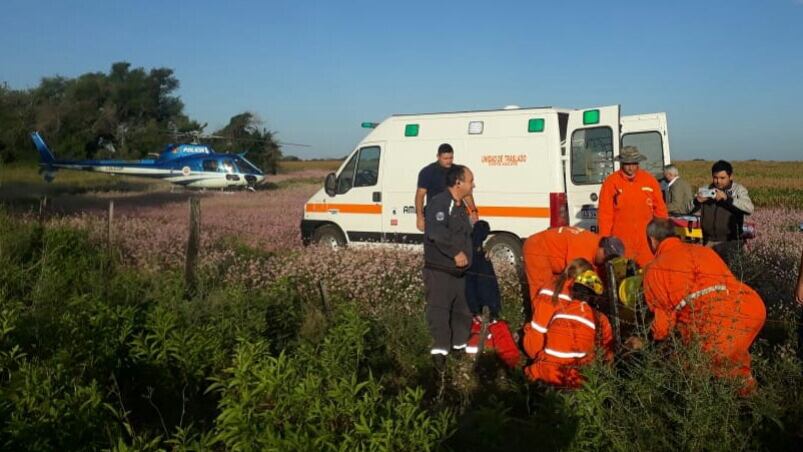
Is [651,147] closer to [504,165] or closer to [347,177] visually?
[504,165]

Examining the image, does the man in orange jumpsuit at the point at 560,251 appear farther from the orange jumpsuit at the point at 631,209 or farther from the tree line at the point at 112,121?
the tree line at the point at 112,121

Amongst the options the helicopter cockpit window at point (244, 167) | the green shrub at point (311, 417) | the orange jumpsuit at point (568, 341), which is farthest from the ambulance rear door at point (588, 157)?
the helicopter cockpit window at point (244, 167)

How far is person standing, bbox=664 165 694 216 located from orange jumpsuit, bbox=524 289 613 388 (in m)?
4.77

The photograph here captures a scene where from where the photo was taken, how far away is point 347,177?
39.4 feet

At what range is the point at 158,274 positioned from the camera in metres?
8.62

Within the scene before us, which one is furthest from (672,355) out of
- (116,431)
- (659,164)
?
(659,164)

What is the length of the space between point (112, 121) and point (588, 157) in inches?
2333

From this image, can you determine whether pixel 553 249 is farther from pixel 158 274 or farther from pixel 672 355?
pixel 158 274

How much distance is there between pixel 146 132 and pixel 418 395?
208ft

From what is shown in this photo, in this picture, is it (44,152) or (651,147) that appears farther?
(44,152)

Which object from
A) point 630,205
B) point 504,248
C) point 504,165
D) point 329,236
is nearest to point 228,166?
point 329,236

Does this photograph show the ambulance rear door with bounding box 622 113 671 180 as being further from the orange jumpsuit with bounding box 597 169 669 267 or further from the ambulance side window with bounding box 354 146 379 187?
the ambulance side window with bounding box 354 146 379 187

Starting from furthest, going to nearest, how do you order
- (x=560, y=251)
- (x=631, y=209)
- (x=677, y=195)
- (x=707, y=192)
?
1. (x=677, y=195)
2. (x=707, y=192)
3. (x=631, y=209)
4. (x=560, y=251)

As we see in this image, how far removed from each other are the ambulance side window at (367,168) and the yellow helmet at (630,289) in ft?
21.7
